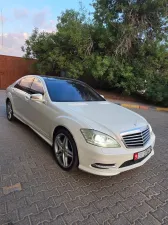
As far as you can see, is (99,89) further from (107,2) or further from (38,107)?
(38,107)

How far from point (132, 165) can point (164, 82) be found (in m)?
9.40

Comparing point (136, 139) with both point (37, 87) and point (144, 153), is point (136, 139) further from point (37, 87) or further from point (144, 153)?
point (37, 87)

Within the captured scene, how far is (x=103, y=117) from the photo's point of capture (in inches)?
109

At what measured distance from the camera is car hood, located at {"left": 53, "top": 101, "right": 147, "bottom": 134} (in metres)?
2.53

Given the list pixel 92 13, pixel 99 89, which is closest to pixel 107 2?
pixel 92 13

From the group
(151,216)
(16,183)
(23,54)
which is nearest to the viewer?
(151,216)

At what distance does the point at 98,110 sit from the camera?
3.07 metres

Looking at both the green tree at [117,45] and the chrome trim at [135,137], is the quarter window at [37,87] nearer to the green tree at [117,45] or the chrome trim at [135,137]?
the chrome trim at [135,137]

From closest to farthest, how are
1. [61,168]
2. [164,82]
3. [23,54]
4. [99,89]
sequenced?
[61,168] < [164,82] < [23,54] < [99,89]

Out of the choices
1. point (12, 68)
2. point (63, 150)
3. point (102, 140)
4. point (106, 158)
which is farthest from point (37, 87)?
point (12, 68)

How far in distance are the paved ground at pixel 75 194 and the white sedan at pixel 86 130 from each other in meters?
0.28

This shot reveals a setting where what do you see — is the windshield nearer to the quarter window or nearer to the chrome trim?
the quarter window

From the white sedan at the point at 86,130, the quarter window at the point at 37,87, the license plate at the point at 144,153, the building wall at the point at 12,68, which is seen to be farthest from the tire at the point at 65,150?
the building wall at the point at 12,68

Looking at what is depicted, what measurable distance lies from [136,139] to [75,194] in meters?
1.13
